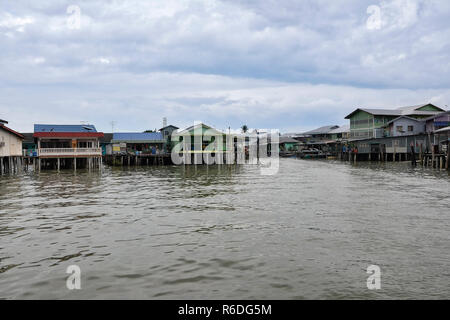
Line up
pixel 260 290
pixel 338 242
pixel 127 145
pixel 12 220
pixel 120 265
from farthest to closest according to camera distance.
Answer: pixel 127 145
pixel 12 220
pixel 338 242
pixel 120 265
pixel 260 290

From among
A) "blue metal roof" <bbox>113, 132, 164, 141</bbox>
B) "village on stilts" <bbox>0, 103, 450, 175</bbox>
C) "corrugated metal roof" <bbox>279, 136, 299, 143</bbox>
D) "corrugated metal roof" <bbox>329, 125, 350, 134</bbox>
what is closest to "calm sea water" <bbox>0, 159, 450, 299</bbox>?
"village on stilts" <bbox>0, 103, 450, 175</bbox>

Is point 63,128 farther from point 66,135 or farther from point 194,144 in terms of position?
point 194,144

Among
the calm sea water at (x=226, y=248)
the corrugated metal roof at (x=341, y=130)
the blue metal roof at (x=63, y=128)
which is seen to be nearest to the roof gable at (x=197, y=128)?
the blue metal roof at (x=63, y=128)

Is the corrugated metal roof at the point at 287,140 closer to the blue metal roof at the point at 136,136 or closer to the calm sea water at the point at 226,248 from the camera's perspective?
the blue metal roof at the point at 136,136

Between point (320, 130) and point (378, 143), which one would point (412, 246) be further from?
point (320, 130)

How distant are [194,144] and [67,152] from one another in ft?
55.9

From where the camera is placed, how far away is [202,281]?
7.45m

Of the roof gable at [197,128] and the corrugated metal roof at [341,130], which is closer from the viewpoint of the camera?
the roof gable at [197,128]

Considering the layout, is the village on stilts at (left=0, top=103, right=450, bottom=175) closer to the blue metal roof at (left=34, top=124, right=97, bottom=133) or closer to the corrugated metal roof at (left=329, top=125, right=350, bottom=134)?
the blue metal roof at (left=34, top=124, right=97, bottom=133)

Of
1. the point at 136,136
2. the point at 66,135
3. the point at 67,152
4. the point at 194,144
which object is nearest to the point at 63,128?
the point at 66,135

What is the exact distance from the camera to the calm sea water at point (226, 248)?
7117mm

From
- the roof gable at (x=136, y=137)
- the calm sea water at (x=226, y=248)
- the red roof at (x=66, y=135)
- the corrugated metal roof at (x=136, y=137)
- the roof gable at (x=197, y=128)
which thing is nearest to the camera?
the calm sea water at (x=226, y=248)
